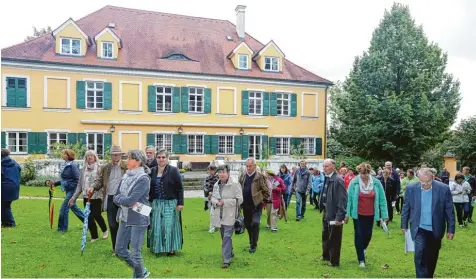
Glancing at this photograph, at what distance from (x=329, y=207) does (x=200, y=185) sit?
58.2 feet

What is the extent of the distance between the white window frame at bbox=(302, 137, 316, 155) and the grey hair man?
27.9 meters

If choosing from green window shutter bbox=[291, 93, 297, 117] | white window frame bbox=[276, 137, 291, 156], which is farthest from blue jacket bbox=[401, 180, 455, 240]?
green window shutter bbox=[291, 93, 297, 117]

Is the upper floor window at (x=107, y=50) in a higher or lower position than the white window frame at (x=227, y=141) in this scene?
higher

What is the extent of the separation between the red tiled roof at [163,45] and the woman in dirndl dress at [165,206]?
2394 centimetres

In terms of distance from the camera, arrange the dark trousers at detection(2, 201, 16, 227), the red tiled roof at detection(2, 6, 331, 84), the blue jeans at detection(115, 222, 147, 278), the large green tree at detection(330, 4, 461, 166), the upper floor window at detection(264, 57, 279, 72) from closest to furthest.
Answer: the blue jeans at detection(115, 222, 147, 278) < the dark trousers at detection(2, 201, 16, 227) < the red tiled roof at detection(2, 6, 331, 84) < the large green tree at detection(330, 4, 461, 166) < the upper floor window at detection(264, 57, 279, 72)

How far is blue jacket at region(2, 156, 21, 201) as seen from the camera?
11359mm

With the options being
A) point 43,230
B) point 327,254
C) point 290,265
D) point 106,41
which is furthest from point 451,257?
point 106,41

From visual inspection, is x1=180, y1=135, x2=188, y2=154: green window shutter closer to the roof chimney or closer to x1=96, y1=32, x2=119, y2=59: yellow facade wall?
x1=96, y1=32, x2=119, y2=59: yellow facade wall

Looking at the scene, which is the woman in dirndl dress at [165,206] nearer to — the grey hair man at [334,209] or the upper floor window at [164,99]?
the grey hair man at [334,209]

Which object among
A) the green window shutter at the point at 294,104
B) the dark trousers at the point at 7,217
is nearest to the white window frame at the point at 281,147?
the green window shutter at the point at 294,104

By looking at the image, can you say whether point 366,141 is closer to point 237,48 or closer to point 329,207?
point 237,48

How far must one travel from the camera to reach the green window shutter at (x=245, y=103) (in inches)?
1367

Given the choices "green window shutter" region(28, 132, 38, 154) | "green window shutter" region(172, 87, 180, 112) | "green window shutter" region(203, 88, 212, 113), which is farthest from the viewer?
"green window shutter" region(203, 88, 212, 113)

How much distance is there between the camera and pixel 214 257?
9023 millimetres
